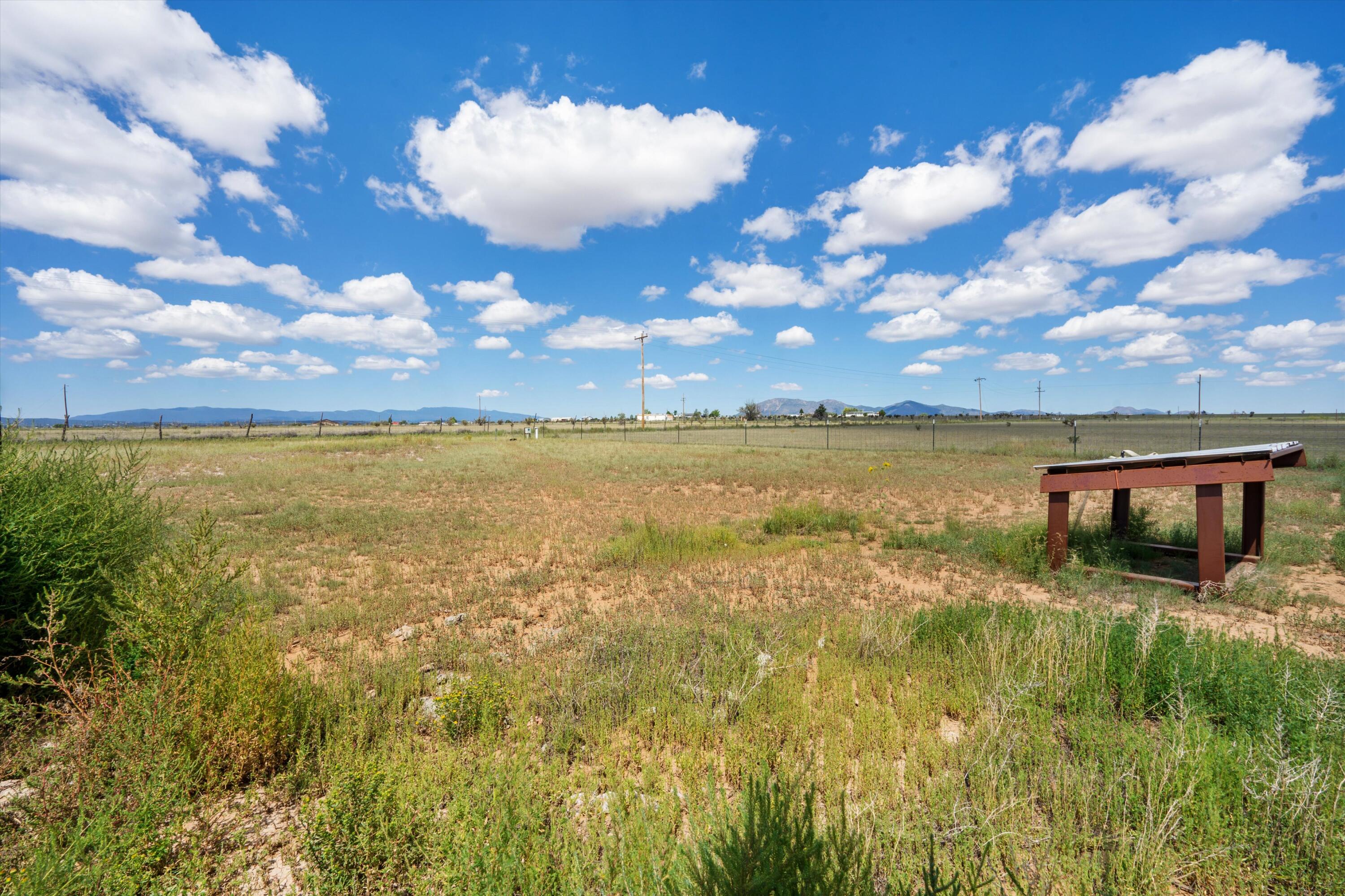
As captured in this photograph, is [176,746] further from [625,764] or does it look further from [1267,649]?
[1267,649]

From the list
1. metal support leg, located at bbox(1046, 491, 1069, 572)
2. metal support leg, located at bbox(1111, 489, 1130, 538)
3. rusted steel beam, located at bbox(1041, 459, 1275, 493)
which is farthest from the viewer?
metal support leg, located at bbox(1111, 489, 1130, 538)

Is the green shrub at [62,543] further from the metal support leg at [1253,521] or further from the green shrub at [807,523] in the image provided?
the metal support leg at [1253,521]

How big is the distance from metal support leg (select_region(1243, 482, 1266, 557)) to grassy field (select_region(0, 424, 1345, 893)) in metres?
0.36

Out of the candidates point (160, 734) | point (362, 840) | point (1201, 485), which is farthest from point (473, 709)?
point (1201, 485)

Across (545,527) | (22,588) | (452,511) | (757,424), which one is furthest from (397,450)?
(757,424)

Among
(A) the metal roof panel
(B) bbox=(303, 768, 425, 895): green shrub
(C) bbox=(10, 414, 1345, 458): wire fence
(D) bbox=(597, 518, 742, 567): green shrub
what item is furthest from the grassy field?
(C) bbox=(10, 414, 1345, 458): wire fence

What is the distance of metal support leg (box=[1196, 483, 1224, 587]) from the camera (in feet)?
23.1

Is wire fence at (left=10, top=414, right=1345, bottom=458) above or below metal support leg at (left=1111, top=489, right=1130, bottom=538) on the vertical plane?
above

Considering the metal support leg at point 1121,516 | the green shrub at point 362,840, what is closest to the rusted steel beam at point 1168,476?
the metal support leg at point 1121,516

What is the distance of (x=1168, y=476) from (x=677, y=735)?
7666mm

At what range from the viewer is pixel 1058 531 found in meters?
8.44

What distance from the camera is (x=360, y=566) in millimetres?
9320

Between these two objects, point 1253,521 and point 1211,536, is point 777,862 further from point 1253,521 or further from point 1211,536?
point 1253,521

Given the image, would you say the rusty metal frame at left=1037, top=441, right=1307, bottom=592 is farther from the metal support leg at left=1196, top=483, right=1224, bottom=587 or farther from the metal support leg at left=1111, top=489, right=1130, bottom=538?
the metal support leg at left=1111, top=489, right=1130, bottom=538
